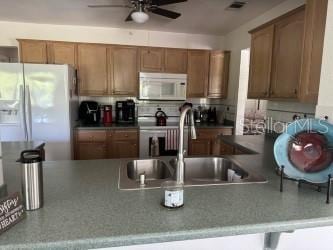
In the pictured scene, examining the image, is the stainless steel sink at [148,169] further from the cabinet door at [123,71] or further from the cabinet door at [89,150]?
the cabinet door at [123,71]

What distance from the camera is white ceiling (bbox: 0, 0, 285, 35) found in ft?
8.95

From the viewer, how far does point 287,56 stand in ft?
7.03

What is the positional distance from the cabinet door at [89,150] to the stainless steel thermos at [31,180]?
101 inches

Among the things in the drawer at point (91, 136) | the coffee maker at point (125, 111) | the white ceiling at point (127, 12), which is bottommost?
the drawer at point (91, 136)

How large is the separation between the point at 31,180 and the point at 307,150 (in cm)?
123

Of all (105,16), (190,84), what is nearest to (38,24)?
(105,16)

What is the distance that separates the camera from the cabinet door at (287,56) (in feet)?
6.52

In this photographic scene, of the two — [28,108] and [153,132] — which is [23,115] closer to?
[28,108]

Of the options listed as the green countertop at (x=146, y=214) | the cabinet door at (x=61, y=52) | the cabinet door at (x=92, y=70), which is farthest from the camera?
the cabinet door at (x=92, y=70)

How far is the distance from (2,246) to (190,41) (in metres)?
3.92

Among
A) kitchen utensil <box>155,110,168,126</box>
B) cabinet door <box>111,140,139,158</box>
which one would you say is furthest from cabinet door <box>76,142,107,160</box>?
kitchen utensil <box>155,110,168,126</box>

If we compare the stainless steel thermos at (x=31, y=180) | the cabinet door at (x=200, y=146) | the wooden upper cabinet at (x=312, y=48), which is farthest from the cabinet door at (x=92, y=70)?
the stainless steel thermos at (x=31, y=180)

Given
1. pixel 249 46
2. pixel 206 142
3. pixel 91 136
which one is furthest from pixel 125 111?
pixel 249 46

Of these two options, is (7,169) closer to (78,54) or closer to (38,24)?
(78,54)
